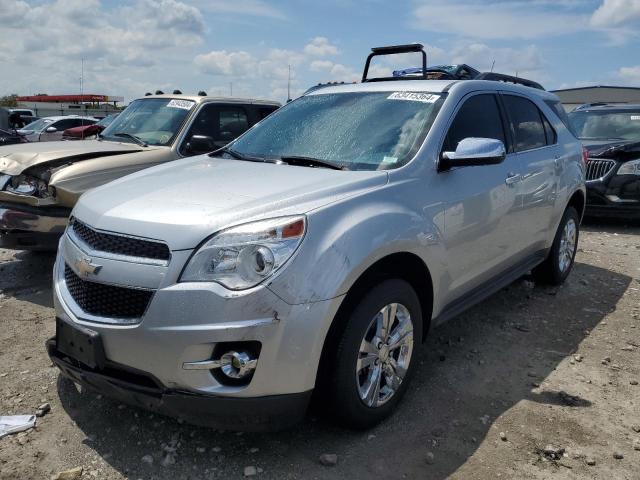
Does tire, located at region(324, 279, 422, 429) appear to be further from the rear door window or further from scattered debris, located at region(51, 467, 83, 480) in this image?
the rear door window

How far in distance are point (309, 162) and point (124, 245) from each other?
4.09ft

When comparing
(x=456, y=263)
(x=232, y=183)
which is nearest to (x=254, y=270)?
(x=232, y=183)

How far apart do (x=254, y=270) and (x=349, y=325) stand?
21.7 inches

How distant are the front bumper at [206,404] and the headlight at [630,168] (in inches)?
295

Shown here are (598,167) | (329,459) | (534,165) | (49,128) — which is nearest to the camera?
(329,459)

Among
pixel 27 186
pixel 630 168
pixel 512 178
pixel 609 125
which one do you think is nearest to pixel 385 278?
pixel 512 178

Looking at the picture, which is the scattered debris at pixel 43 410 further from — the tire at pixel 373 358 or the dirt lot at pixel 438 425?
the tire at pixel 373 358

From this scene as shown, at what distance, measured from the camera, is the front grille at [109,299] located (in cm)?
248

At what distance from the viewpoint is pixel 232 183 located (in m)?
3.05

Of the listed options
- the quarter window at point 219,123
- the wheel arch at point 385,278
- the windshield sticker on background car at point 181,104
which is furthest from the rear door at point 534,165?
the windshield sticker on background car at point 181,104

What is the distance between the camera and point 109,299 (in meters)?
2.58

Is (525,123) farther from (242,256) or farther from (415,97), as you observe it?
(242,256)

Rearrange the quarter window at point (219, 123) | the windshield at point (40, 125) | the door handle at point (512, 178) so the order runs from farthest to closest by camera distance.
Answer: the windshield at point (40, 125) → the quarter window at point (219, 123) → the door handle at point (512, 178)

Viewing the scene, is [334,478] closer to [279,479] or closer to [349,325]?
[279,479]
